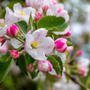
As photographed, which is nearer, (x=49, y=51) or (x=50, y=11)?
(x=49, y=51)

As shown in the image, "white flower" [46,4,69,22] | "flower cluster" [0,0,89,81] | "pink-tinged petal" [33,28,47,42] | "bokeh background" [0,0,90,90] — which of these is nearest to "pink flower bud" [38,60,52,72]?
"flower cluster" [0,0,89,81]

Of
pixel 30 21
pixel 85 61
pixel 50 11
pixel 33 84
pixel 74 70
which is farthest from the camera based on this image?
pixel 33 84

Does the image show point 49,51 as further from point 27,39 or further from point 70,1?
point 70,1

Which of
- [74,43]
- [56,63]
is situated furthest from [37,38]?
[74,43]

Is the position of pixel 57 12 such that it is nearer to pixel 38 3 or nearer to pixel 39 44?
pixel 38 3

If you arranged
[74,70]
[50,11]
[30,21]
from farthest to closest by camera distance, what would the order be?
1. [74,70]
2. [50,11]
3. [30,21]

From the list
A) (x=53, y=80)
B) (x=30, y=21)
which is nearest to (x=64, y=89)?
(x=53, y=80)

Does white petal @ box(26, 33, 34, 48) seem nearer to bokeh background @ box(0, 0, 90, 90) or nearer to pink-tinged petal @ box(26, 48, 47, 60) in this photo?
pink-tinged petal @ box(26, 48, 47, 60)
